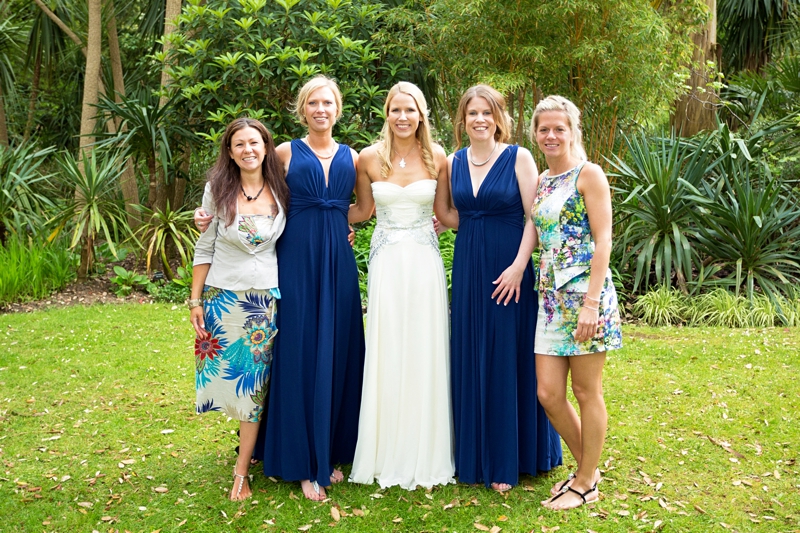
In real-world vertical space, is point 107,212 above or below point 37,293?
above

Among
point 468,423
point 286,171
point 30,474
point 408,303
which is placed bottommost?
point 30,474

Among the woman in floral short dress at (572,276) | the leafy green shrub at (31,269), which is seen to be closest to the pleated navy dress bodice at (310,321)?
the woman in floral short dress at (572,276)

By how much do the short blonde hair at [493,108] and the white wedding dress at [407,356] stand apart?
368 mm

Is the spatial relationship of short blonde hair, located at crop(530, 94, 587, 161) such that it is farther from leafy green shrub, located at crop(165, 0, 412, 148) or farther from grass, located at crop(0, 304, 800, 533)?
leafy green shrub, located at crop(165, 0, 412, 148)

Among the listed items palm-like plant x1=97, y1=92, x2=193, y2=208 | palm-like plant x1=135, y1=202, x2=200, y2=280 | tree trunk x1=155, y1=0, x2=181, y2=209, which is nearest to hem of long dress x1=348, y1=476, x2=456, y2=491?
palm-like plant x1=135, y1=202, x2=200, y2=280

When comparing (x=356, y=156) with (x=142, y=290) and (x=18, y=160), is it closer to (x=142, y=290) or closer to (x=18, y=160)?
(x=142, y=290)

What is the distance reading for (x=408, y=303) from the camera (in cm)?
363

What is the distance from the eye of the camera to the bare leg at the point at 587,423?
3287 mm

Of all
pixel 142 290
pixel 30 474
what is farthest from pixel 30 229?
pixel 30 474

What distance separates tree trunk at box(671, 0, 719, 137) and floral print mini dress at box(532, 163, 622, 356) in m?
6.94

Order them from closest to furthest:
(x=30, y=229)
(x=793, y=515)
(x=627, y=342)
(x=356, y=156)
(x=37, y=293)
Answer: (x=793, y=515) < (x=356, y=156) < (x=627, y=342) < (x=37, y=293) < (x=30, y=229)

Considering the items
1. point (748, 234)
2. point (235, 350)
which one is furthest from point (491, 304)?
point (748, 234)

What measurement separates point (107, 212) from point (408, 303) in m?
5.70

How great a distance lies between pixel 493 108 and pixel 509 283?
0.87m
